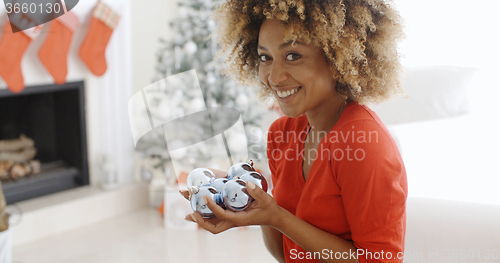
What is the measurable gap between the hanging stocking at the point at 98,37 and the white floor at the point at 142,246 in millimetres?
1018

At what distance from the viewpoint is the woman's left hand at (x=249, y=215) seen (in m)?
0.81

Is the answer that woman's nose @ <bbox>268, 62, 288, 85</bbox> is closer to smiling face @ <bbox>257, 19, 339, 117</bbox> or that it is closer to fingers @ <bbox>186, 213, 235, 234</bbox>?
smiling face @ <bbox>257, 19, 339, 117</bbox>

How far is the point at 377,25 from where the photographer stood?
0.94 metres

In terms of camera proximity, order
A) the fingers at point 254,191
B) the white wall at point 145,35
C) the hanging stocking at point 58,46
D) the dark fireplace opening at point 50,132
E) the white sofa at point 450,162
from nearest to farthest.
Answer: the fingers at point 254,191, the white sofa at point 450,162, the hanging stocking at point 58,46, the dark fireplace opening at point 50,132, the white wall at point 145,35

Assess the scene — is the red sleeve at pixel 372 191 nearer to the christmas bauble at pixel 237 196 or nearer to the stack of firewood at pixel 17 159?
the christmas bauble at pixel 237 196

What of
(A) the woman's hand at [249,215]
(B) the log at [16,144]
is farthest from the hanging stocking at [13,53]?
(A) the woman's hand at [249,215]

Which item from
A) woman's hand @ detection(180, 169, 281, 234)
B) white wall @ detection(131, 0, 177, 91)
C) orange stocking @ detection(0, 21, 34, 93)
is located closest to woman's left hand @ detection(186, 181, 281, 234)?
woman's hand @ detection(180, 169, 281, 234)

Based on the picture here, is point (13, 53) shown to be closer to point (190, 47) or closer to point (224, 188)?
point (190, 47)

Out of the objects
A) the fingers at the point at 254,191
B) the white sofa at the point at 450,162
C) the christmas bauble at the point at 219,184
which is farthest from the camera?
the white sofa at the point at 450,162

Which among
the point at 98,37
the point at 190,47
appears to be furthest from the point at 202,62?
the point at 98,37

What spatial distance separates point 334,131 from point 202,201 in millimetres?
322

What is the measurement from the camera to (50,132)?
2889 mm

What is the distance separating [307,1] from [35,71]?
6.87 ft

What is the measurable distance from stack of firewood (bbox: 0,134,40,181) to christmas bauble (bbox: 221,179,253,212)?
221 centimetres
